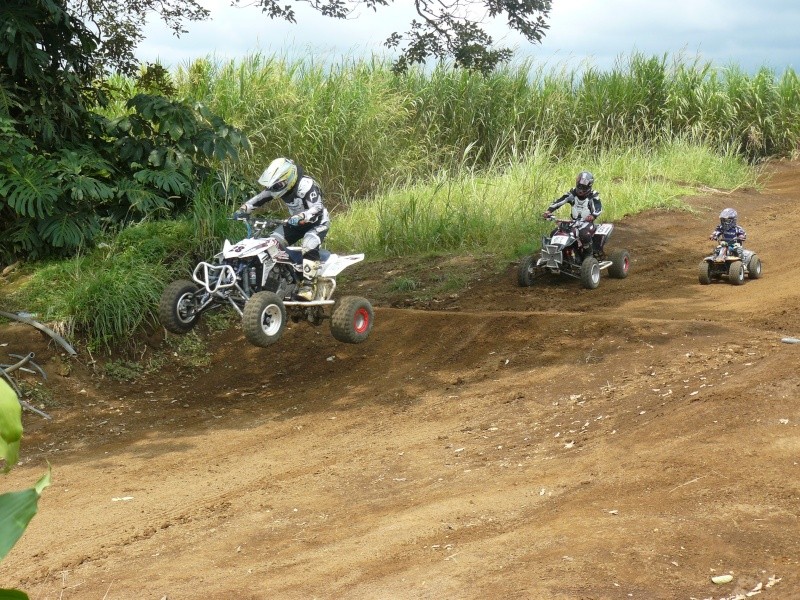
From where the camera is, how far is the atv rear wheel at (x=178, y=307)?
787 centimetres

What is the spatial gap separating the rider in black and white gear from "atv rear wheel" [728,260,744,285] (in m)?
1.77

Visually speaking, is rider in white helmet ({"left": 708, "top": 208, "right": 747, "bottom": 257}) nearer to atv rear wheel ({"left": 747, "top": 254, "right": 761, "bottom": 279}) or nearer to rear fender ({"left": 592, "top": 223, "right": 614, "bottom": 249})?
atv rear wheel ({"left": 747, "top": 254, "right": 761, "bottom": 279})

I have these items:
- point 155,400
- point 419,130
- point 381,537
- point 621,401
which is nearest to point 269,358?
point 155,400

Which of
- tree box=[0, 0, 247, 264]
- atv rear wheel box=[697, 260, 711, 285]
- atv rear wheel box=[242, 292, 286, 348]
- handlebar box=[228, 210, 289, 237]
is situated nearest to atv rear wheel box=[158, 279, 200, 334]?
atv rear wheel box=[242, 292, 286, 348]

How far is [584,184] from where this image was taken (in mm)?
12266

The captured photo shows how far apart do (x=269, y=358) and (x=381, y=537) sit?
568cm

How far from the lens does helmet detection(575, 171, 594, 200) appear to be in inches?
480

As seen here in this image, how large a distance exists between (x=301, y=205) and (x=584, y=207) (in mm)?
4921

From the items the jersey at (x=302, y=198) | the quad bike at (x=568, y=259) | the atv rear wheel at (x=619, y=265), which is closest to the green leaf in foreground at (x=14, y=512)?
the jersey at (x=302, y=198)

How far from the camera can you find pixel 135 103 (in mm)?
11227

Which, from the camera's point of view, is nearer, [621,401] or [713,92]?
[621,401]

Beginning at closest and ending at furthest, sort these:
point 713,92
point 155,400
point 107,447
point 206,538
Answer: point 206,538, point 107,447, point 155,400, point 713,92

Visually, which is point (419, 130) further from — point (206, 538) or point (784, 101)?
point (206, 538)

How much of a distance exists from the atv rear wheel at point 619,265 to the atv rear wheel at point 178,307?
6505 millimetres
